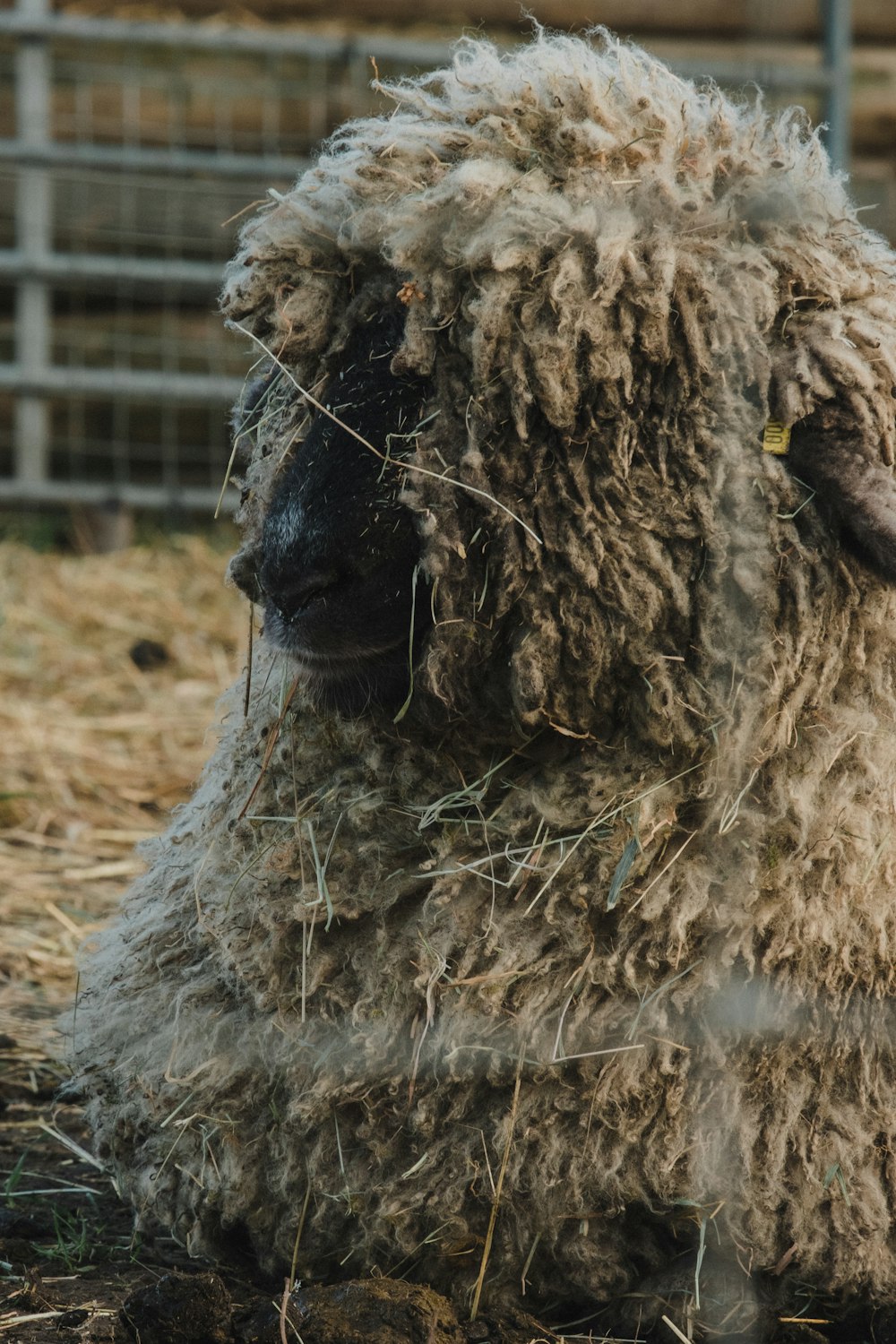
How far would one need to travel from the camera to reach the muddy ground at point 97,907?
5.95 ft

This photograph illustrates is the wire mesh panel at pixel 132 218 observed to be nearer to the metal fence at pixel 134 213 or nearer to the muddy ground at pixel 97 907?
the metal fence at pixel 134 213

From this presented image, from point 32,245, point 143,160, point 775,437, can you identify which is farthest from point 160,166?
point 775,437

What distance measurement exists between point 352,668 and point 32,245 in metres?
6.22

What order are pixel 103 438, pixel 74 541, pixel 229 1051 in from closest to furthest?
1. pixel 229 1051
2. pixel 74 541
3. pixel 103 438

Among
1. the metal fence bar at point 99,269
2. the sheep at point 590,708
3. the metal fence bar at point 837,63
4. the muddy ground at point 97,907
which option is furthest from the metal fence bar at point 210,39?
the sheep at point 590,708

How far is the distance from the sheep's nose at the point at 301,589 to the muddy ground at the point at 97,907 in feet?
2.65

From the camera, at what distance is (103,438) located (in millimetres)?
7926

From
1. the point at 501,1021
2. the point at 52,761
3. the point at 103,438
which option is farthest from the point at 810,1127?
the point at 103,438

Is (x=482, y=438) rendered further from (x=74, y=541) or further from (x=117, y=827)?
(x=74, y=541)

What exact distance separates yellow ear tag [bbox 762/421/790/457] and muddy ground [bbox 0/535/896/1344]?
105cm

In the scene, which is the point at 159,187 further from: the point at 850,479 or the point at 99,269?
the point at 850,479

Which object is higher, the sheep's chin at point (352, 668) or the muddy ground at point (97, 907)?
the sheep's chin at point (352, 668)

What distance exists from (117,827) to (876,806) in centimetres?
255

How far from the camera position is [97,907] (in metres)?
3.52
